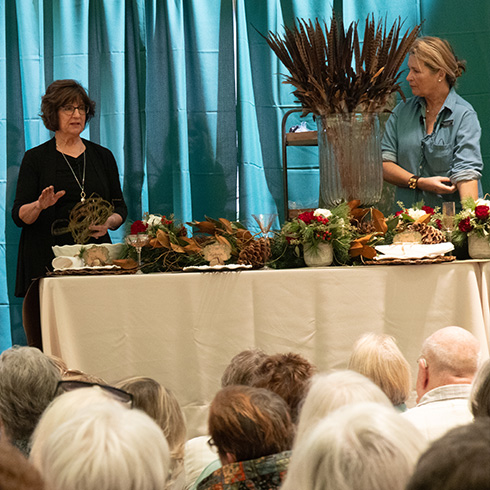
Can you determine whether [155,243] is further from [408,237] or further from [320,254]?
[408,237]

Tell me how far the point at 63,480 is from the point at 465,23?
4.06 meters

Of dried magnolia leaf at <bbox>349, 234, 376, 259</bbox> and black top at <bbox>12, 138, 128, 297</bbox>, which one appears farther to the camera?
black top at <bbox>12, 138, 128, 297</bbox>

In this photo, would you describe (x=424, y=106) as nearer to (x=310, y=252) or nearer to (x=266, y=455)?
(x=310, y=252)

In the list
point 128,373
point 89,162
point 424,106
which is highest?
point 424,106

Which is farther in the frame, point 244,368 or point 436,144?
point 436,144

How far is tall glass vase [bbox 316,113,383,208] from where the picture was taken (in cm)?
338

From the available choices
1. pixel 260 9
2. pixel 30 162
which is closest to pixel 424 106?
pixel 260 9

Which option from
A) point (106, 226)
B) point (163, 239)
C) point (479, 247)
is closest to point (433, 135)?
point (479, 247)

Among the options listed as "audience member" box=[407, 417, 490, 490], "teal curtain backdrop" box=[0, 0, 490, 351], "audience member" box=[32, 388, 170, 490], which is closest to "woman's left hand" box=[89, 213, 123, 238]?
"teal curtain backdrop" box=[0, 0, 490, 351]

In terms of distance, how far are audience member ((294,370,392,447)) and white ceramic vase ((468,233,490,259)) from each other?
5.79 feet

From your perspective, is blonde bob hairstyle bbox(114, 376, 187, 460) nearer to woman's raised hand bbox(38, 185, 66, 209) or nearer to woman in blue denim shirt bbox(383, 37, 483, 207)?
woman's raised hand bbox(38, 185, 66, 209)

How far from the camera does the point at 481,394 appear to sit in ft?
4.99

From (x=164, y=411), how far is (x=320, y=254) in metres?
1.53

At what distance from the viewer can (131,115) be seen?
184 inches
